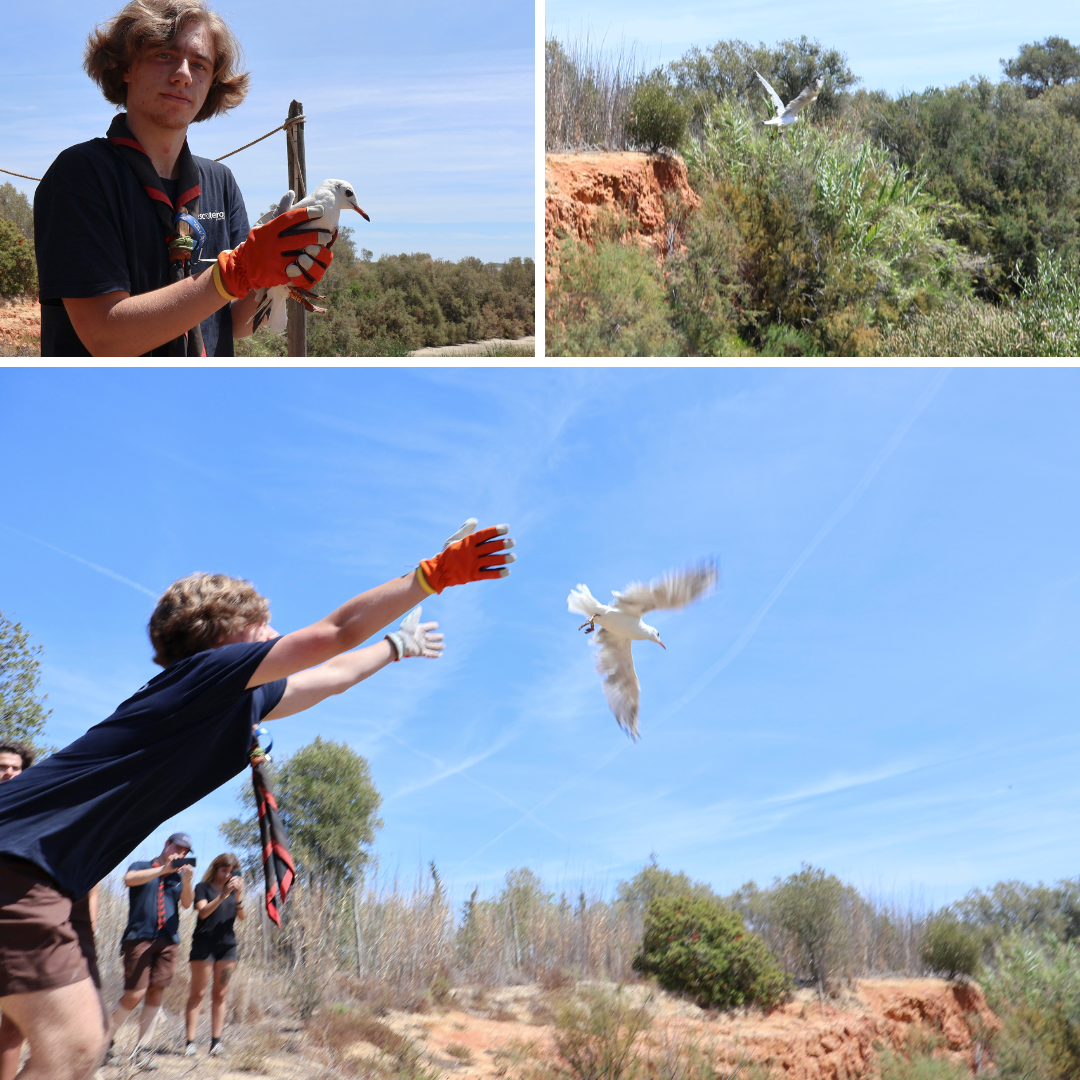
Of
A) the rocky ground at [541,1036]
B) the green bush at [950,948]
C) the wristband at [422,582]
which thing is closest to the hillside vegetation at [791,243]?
the wristband at [422,582]

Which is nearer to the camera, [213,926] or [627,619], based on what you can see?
[627,619]

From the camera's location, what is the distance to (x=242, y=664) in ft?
6.55

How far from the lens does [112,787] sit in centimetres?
198

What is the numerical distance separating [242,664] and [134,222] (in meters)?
1.27

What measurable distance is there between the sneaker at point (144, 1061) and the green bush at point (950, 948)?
595 centimetres

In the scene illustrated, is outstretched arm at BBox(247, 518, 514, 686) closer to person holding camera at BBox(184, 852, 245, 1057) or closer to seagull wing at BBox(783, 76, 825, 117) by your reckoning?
person holding camera at BBox(184, 852, 245, 1057)

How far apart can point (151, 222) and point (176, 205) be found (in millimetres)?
108

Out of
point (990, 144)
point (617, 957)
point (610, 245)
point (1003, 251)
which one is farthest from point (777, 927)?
point (990, 144)

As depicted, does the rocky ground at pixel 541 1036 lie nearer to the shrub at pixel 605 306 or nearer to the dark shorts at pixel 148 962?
the dark shorts at pixel 148 962

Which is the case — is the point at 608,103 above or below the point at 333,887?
above

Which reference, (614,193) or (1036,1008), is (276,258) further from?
(1036,1008)

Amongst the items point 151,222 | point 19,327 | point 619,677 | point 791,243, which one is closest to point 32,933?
point 151,222

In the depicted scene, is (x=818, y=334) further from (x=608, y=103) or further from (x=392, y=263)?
(x=392, y=263)

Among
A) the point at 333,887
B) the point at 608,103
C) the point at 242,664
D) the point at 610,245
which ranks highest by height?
the point at 608,103
